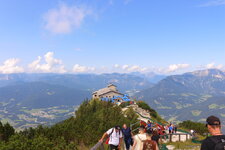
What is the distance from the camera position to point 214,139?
158 inches

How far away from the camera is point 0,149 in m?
13.5

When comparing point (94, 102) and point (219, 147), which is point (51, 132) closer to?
point (219, 147)

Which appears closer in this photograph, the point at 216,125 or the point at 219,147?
the point at 219,147

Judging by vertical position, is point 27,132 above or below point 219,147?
below

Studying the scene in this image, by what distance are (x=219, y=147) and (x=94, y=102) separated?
55723 mm

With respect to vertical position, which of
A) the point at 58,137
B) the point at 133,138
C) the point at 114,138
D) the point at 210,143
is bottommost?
the point at 58,137

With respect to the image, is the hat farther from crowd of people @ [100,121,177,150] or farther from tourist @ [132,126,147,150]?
tourist @ [132,126,147,150]

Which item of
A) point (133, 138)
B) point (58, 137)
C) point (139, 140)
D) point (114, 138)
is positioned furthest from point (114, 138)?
point (58, 137)

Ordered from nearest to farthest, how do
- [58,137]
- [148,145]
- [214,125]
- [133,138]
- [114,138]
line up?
[214,125] → [148,145] → [133,138] → [114,138] → [58,137]

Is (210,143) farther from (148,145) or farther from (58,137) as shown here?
(58,137)

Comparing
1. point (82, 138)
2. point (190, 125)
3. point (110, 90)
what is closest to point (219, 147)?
point (82, 138)

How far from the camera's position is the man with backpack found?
386cm

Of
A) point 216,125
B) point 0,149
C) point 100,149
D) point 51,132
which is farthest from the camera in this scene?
point 51,132

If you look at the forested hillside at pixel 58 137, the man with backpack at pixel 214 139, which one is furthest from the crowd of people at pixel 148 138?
the forested hillside at pixel 58 137
